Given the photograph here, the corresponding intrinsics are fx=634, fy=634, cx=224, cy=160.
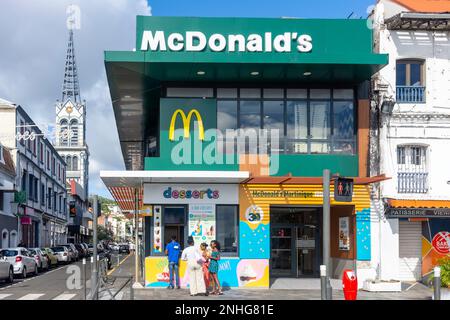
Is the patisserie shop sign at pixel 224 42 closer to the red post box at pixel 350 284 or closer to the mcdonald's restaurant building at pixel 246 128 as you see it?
the mcdonald's restaurant building at pixel 246 128

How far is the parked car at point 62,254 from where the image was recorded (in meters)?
44.6

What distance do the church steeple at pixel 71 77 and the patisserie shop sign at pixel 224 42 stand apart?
156644mm

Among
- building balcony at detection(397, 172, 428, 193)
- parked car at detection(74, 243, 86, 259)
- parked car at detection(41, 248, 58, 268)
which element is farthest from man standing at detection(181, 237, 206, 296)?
parked car at detection(74, 243, 86, 259)

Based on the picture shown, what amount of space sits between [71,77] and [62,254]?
136347 mm

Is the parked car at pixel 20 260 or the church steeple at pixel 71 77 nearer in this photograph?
the parked car at pixel 20 260

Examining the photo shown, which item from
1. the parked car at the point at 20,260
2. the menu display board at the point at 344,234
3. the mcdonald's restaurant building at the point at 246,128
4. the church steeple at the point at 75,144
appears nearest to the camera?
the mcdonald's restaurant building at the point at 246,128

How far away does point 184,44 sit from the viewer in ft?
68.1

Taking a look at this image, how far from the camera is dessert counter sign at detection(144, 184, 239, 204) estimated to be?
70.0 feet

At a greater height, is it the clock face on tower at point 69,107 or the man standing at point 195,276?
the clock face on tower at point 69,107

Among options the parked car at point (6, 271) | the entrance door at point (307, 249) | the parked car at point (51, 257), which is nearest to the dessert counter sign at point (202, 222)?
the entrance door at point (307, 249)

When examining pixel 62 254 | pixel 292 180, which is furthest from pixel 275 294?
pixel 62 254

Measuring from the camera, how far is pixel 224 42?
68.3 ft

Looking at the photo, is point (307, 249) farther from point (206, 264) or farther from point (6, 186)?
point (6, 186)

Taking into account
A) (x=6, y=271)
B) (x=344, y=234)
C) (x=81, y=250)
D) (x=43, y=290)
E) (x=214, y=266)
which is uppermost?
(x=344, y=234)
